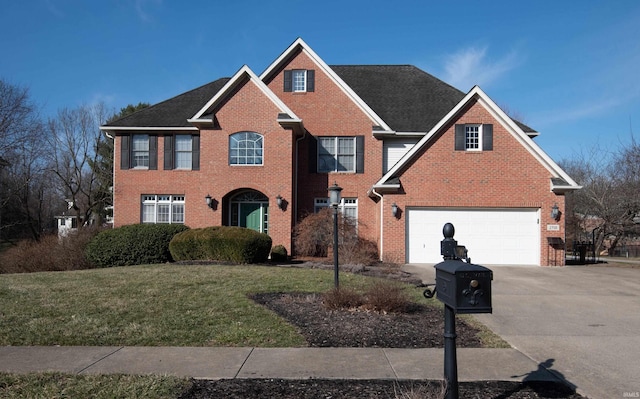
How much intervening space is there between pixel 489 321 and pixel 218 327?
4.84 m

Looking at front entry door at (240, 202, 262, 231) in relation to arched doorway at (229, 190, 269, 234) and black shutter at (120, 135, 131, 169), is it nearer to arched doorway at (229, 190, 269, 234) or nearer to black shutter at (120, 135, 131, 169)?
arched doorway at (229, 190, 269, 234)

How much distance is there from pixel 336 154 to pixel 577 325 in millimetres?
14448

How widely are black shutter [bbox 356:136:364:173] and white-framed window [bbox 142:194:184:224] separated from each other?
8159 mm

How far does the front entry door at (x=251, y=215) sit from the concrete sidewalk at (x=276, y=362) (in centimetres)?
1431

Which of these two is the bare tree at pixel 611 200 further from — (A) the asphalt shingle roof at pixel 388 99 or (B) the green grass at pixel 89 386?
(B) the green grass at pixel 89 386

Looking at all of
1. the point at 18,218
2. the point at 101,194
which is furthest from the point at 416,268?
the point at 18,218

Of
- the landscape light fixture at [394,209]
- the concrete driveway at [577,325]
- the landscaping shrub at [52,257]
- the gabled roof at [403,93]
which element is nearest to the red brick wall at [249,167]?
the landscape light fixture at [394,209]

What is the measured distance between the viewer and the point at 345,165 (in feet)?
70.0

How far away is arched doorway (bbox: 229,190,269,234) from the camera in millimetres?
20703

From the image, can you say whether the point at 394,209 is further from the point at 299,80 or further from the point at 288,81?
the point at 288,81

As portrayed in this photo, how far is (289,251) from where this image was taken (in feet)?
63.6

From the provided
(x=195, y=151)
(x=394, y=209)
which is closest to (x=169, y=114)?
(x=195, y=151)

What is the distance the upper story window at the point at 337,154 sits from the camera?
2131 centimetres

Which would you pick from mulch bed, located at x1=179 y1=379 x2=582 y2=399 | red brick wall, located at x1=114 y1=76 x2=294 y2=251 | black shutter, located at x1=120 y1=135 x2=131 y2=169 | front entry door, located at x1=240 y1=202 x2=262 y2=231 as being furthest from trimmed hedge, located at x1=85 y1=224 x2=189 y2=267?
mulch bed, located at x1=179 y1=379 x2=582 y2=399
